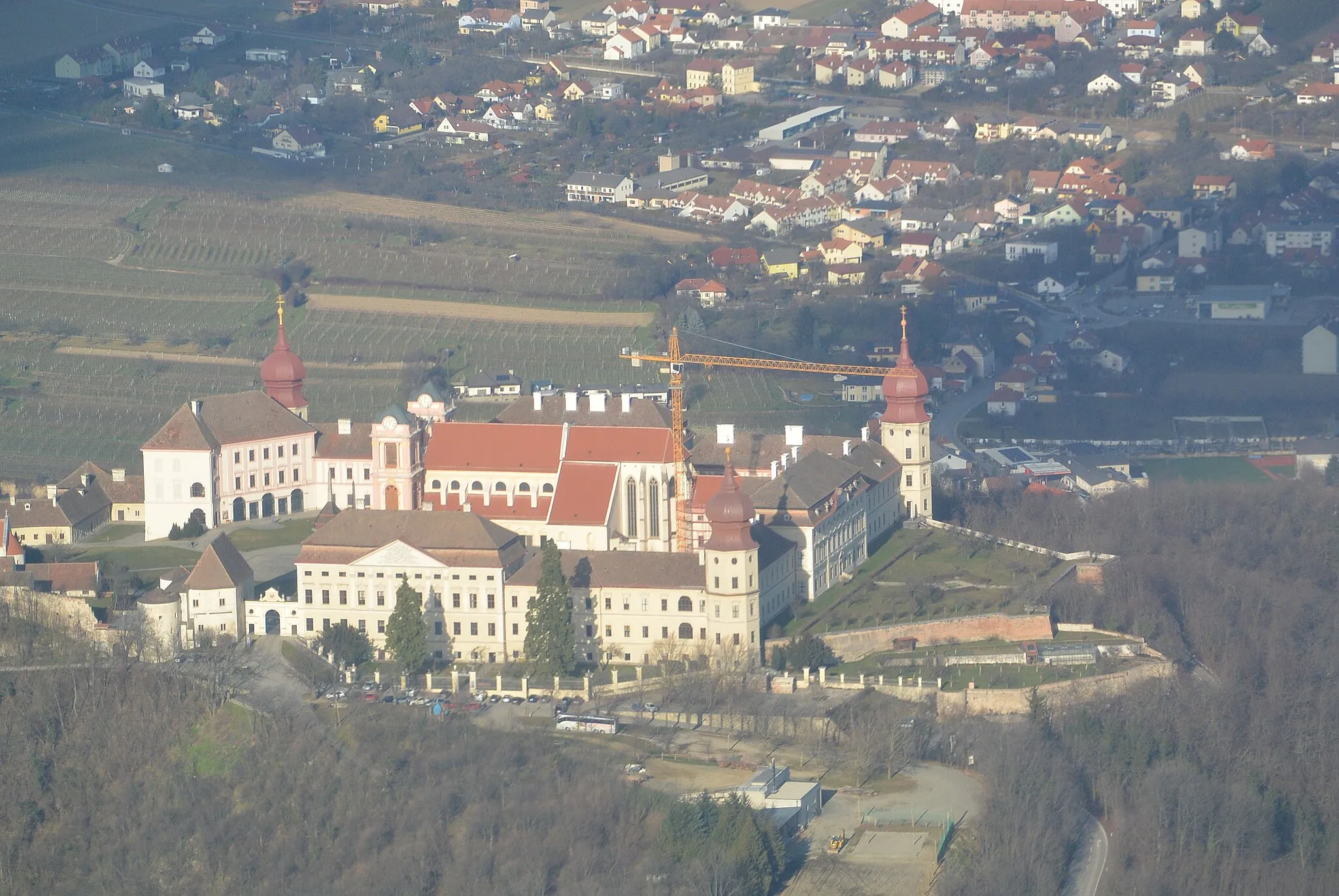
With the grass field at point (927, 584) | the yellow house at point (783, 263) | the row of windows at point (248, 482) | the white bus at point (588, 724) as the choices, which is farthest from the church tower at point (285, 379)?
the yellow house at point (783, 263)

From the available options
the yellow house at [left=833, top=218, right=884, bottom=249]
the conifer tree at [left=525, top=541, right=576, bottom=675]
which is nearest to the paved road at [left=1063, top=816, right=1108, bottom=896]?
the conifer tree at [left=525, top=541, right=576, bottom=675]

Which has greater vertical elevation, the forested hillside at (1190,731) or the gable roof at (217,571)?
the gable roof at (217,571)

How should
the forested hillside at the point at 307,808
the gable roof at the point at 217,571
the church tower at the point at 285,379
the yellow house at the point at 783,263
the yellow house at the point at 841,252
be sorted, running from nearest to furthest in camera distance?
the forested hillside at the point at 307,808
the gable roof at the point at 217,571
the church tower at the point at 285,379
the yellow house at the point at 783,263
the yellow house at the point at 841,252

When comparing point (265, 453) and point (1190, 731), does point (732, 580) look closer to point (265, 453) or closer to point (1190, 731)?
point (1190, 731)

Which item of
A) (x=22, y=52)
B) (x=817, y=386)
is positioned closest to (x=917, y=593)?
(x=817, y=386)

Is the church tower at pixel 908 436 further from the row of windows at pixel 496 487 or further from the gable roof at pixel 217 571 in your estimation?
the gable roof at pixel 217 571

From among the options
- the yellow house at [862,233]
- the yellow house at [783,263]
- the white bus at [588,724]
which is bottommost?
the white bus at [588,724]

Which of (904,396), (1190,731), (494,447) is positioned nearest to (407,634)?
(494,447)
